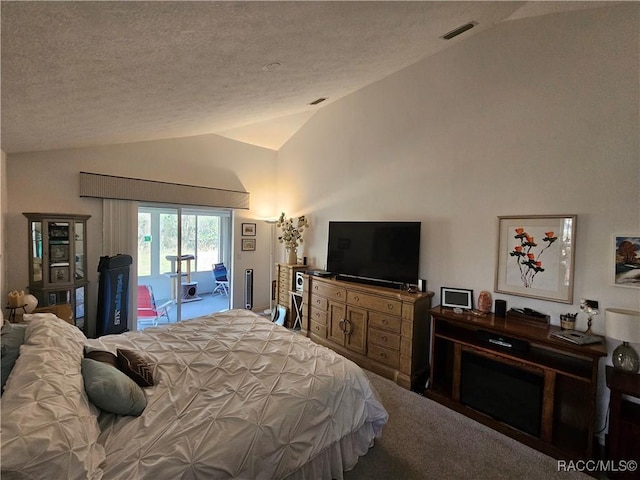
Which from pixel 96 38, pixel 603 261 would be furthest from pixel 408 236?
pixel 96 38

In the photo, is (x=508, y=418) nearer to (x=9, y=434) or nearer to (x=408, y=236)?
(x=408, y=236)

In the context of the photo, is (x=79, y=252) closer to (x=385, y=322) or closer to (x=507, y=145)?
(x=385, y=322)

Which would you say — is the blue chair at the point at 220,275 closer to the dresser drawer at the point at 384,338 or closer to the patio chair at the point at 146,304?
the patio chair at the point at 146,304

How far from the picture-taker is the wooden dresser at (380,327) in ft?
10.1

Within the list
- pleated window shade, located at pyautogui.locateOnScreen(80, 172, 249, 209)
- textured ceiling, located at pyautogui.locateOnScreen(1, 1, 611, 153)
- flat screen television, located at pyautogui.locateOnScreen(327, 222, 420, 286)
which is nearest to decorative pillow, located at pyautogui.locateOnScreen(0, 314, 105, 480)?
textured ceiling, located at pyautogui.locateOnScreen(1, 1, 611, 153)

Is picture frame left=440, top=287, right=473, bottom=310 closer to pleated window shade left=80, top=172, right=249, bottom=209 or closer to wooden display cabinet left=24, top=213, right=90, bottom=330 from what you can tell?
pleated window shade left=80, top=172, right=249, bottom=209

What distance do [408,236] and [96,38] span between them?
3065mm

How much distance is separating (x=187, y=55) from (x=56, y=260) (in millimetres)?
3136

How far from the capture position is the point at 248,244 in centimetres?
540

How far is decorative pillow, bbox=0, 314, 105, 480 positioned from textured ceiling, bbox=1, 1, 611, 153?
4.47 feet

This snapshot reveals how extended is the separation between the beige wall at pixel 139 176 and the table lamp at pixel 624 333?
4796 mm

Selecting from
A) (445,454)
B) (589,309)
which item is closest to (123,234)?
(445,454)

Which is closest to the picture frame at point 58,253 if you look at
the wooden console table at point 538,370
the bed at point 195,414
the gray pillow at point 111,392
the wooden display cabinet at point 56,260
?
the wooden display cabinet at point 56,260

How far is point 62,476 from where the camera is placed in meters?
1.00
